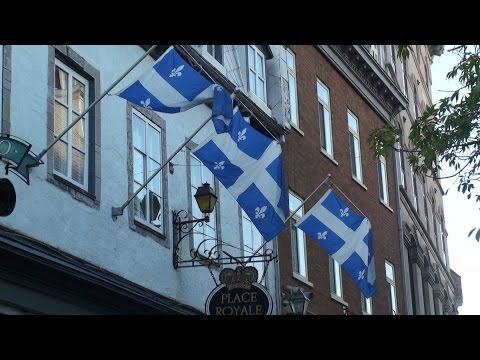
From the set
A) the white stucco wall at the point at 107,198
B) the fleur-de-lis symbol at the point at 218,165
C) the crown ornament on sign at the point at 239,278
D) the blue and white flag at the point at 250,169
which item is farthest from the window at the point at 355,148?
the fleur-de-lis symbol at the point at 218,165

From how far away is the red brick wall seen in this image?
71.2ft

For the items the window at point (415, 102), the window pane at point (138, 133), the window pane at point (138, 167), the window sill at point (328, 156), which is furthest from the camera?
the window at point (415, 102)

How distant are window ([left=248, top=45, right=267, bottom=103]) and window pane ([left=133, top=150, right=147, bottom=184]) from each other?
517cm

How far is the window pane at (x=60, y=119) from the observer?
41.8ft

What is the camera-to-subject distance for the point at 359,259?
16625mm

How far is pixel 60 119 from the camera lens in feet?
42.2

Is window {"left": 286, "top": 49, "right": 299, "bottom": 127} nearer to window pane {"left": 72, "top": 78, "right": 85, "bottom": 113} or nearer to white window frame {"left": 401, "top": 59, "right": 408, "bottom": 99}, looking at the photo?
window pane {"left": 72, "top": 78, "right": 85, "bottom": 113}

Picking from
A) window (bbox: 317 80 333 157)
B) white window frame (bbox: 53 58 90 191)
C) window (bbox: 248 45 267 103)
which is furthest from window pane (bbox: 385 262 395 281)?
white window frame (bbox: 53 58 90 191)

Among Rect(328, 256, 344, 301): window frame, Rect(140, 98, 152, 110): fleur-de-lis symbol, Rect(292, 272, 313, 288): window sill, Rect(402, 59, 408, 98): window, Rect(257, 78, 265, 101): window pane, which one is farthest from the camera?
Rect(402, 59, 408, 98): window

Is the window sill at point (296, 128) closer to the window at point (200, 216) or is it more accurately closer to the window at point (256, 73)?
the window at point (256, 73)

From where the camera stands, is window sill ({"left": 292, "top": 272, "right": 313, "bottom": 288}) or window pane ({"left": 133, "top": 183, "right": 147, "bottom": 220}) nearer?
window pane ({"left": 133, "top": 183, "right": 147, "bottom": 220})

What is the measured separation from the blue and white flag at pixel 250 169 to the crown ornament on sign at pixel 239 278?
120 cm

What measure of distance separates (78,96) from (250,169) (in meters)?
2.49
